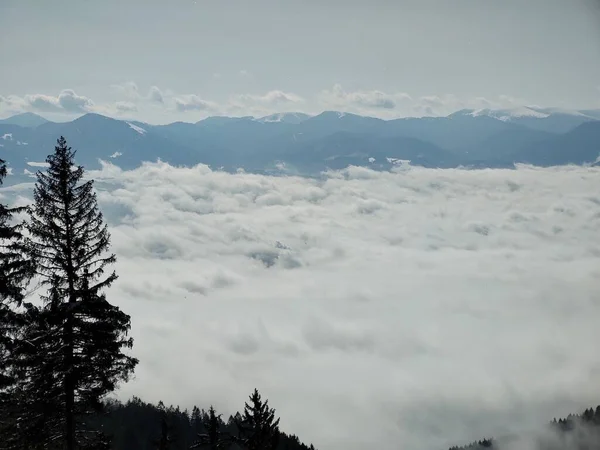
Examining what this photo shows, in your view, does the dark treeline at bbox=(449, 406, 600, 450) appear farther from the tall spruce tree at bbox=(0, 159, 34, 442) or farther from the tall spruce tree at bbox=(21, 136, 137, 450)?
the tall spruce tree at bbox=(0, 159, 34, 442)

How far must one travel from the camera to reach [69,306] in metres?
16.2

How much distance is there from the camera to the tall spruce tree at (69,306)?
1641cm

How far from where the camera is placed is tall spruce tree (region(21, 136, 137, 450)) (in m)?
16.4

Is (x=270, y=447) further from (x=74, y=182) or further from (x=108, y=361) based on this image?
(x=74, y=182)

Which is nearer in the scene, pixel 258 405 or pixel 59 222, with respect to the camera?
pixel 59 222

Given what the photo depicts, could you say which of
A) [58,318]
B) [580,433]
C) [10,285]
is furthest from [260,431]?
[580,433]

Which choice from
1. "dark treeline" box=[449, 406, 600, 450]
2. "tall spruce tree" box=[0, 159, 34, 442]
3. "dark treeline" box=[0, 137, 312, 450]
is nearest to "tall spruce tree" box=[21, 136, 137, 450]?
"dark treeline" box=[0, 137, 312, 450]

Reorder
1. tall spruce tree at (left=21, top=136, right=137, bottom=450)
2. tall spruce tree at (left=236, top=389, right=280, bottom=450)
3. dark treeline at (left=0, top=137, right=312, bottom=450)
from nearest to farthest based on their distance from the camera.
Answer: dark treeline at (left=0, top=137, right=312, bottom=450)
tall spruce tree at (left=21, top=136, right=137, bottom=450)
tall spruce tree at (left=236, top=389, right=280, bottom=450)

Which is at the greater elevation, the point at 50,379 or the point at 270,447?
the point at 50,379

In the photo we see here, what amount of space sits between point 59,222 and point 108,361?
5161 millimetres

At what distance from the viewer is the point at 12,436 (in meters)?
17.1

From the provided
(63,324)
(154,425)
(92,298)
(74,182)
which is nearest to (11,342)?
(63,324)

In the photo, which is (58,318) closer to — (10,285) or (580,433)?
(10,285)

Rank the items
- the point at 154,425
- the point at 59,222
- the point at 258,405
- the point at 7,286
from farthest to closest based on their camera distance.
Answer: the point at 154,425 → the point at 258,405 → the point at 59,222 → the point at 7,286
